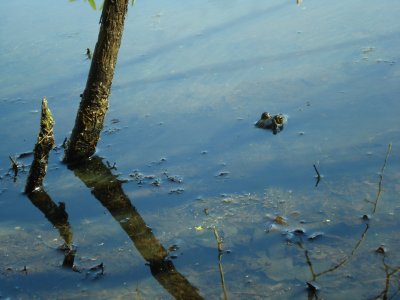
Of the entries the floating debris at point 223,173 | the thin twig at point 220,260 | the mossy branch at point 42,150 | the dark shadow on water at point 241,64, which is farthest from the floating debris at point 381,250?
the dark shadow on water at point 241,64

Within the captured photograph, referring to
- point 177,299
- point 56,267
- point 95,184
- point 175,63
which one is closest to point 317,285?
point 177,299

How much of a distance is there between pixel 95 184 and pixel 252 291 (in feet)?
6.24

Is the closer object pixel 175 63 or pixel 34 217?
pixel 34 217

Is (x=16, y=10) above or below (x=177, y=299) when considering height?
above

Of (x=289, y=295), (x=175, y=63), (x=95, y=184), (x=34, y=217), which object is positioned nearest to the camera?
(x=289, y=295)

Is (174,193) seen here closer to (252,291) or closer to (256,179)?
(256,179)

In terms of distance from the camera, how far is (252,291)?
3.49 meters

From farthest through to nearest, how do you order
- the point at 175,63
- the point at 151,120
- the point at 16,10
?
the point at 16,10, the point at 175,63, the point at 151,120

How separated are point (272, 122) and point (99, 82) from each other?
157 centimetres

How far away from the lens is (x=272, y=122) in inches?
206

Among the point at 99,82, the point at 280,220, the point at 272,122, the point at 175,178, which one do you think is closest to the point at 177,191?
the point at 175,178

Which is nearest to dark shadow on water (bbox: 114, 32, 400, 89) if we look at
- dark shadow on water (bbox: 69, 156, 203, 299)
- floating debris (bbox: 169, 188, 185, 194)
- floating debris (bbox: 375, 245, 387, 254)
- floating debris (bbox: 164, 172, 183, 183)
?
dark shadow on water (bbox: 69, 156, 203, 299)

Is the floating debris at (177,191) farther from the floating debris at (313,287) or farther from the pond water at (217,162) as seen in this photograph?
the floating debris at (313,287)

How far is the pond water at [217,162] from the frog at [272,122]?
8cm
